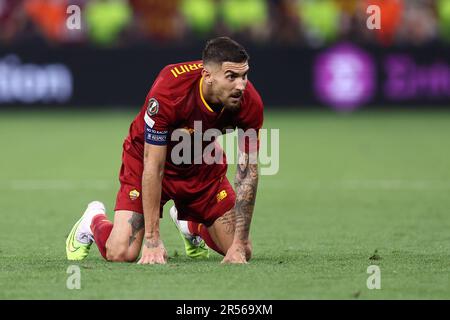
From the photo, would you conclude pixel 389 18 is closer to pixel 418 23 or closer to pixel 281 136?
pixel 418 23

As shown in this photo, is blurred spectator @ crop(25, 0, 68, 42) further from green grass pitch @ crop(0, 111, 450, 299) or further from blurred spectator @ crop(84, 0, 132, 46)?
green grass pitch @ crop(0, 111, 450, 299)

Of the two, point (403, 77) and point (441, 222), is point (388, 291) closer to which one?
point (441, 222)

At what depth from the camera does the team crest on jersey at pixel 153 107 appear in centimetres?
774

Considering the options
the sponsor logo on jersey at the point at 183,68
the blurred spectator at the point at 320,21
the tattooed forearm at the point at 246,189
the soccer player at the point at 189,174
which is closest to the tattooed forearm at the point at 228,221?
the soccer player at the point at 189,174

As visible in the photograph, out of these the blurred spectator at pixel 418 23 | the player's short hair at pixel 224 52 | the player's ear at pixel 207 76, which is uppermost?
the blurred spectator at pixel 418 23

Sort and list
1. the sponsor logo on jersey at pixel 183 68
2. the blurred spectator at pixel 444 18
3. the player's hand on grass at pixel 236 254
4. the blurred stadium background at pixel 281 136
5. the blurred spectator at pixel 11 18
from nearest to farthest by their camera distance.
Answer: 1. the blurred stadium background at pixel 281 136
2. the player's hand on grass at pixel 236 254
3. the sponsor logo on jersey at pixel 183 68
4. the blurred spectator at pixel 11 18
5. the blurred spectator at pixel 444 18

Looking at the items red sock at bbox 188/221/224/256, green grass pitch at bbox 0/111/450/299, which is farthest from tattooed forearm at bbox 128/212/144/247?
red sock at bbox 188/221/224/256

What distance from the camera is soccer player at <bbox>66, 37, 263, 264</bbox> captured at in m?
7.73

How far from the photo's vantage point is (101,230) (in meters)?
8.44

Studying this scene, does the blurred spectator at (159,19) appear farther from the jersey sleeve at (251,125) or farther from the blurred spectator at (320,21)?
the jersey sleeve at (251,125)

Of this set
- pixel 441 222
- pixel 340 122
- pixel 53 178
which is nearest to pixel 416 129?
pixel 340 122

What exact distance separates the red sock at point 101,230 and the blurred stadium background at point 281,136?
0.22 meters

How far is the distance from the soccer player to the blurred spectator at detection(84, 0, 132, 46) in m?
15.7

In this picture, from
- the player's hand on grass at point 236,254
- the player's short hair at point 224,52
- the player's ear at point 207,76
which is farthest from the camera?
the player's hand on grass at point 236,254
